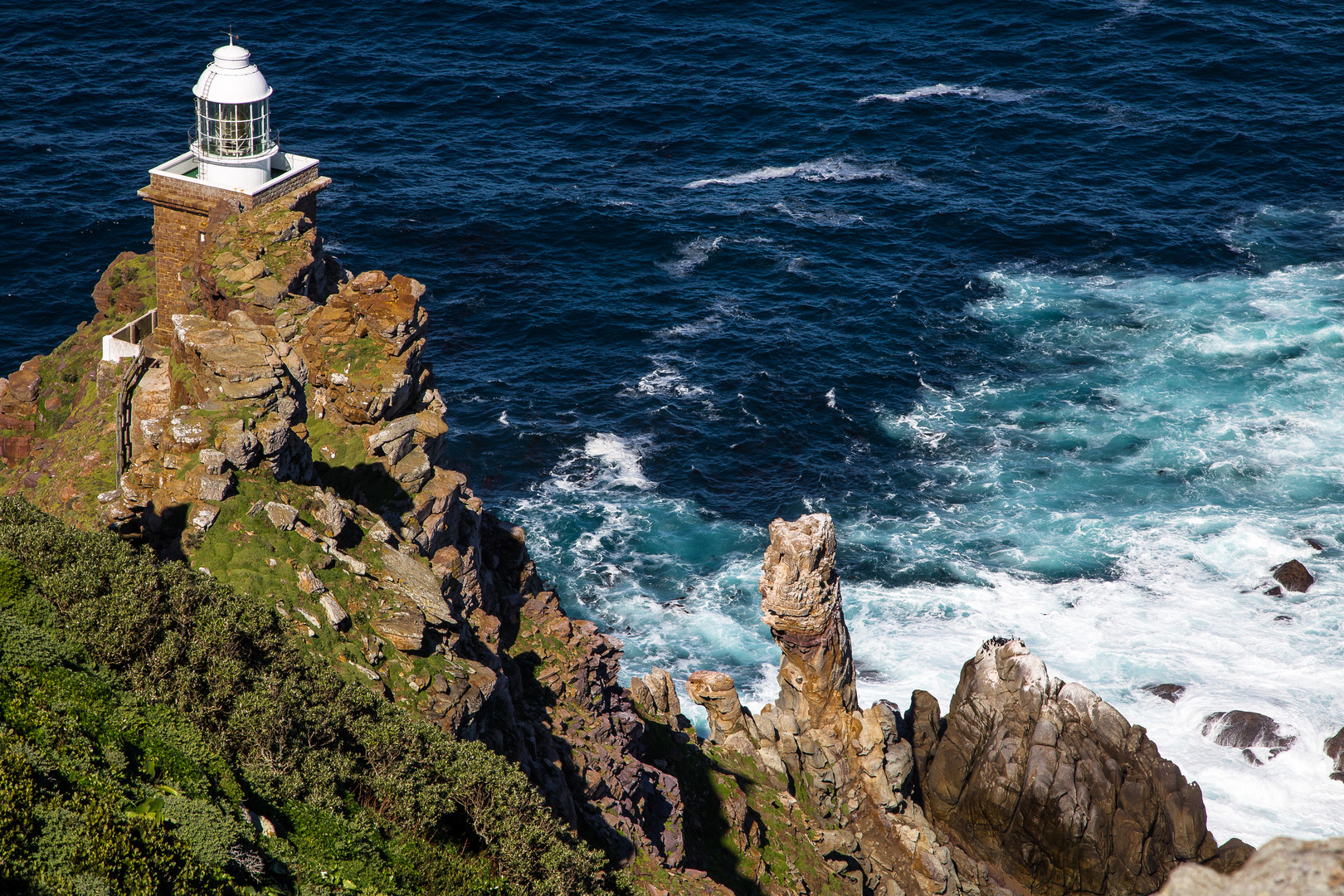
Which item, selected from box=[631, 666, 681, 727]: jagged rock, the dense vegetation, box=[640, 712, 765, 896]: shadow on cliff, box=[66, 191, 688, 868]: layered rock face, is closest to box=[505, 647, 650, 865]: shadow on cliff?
box=[66, 191, 688, 868]: layered rock face

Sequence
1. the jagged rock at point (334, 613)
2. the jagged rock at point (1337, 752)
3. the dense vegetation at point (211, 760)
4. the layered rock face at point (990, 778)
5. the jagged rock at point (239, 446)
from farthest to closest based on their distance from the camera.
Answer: the jagged rock at point (1337, 752)
the layered rock face at point (990, 778)
the jagged rock at point (239, 446)
the jagged rock at point (334, 613)
the dense vegetation at point (211, 760)

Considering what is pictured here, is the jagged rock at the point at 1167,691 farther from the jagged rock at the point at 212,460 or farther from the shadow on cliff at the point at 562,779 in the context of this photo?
the jagged rock at the point at 212,460

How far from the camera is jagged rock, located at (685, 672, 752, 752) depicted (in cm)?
5194

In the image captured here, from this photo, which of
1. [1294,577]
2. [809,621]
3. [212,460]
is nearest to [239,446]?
[212,460]

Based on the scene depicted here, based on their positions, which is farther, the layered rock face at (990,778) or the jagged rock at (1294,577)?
the jagged rock at (1294,577)

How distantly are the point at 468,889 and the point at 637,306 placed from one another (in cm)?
8299

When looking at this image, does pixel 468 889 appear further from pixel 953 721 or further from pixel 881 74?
pixel 881 74

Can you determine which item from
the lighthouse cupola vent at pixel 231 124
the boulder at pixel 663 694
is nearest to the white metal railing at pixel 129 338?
the lighthouse cupola vent at pixel 231 124

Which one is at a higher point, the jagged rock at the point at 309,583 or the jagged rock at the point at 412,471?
the jagged rock at the point at 309,583

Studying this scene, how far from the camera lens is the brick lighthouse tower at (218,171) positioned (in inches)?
2335

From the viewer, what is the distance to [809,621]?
5112 centimetres

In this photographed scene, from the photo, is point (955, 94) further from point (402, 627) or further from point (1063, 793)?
point (402, 627)

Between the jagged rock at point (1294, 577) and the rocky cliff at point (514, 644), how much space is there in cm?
2674

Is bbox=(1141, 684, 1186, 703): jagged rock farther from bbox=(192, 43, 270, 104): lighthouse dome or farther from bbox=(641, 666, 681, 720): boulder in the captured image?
bbox=(192, 43, 270, 104): lighthouse dome
